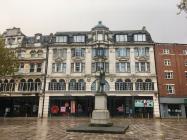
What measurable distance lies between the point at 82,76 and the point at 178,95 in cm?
1989

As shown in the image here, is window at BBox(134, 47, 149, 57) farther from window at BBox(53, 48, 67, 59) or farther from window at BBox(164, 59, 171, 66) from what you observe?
window at BBox(53, 48, 67, 59)

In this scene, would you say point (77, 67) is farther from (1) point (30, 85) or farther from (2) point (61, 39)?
(1) point (30, 85)

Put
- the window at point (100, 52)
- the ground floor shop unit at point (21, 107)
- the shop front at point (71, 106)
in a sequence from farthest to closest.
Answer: the window at point (100, 52) < the ground floor shop unit at point (21, 107) < the shop front at point (71, 106)

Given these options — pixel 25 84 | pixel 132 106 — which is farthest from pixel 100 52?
pixel 25 84

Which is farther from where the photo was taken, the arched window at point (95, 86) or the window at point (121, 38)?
the window at point (121, 38)

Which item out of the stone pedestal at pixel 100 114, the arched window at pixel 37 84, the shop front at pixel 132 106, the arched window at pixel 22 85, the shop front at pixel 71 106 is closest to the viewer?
the stone pedestal at pixel 100 114

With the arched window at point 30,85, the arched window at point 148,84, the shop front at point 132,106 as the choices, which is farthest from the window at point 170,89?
the arched window at point 30,85

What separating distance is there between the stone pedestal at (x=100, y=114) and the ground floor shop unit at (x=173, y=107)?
23.3 m

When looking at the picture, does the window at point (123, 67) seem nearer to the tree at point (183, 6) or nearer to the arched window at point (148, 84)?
the arched window at point (148, 84)

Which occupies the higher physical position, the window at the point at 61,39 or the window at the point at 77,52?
the window at the point at 61,39

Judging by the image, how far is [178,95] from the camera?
40.8 metres

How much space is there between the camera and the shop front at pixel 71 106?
134ft

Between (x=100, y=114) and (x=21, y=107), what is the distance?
91.1 feet

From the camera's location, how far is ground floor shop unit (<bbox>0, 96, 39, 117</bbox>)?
4222cm
